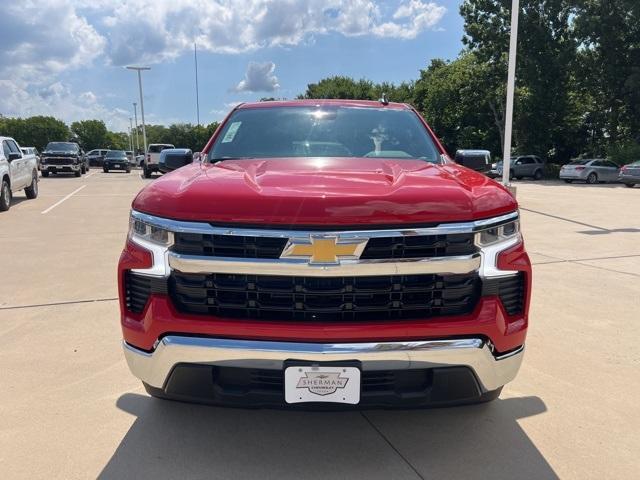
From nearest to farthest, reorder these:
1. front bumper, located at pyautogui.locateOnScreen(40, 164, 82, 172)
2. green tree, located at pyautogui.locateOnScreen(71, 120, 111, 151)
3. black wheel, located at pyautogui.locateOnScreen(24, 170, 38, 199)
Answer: black wheel, located at pyautogui.locateOnScreen(24, 170, 38, 199) → front bumper, located at pyautogui.locateOnScreen(40, 164, 82, 172) → green tree, located at pyautogui.locateOnScreen(71, 120, 111, 151)

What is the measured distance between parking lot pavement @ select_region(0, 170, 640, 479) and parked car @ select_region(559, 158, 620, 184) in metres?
25.8

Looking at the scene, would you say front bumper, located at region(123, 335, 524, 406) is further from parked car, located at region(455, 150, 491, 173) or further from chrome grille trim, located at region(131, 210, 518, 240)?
parked car, located at region(455, 150, 491, 173)

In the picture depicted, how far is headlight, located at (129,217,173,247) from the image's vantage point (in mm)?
2406

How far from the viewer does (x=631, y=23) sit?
30844mm

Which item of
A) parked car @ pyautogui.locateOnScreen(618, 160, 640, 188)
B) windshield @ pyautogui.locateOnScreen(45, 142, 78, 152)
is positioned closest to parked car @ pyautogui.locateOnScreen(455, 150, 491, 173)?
parked car @ pyautogui.locateOnScreen(618, 160, 640, 188)

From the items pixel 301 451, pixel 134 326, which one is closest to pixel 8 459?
pixel 134 326

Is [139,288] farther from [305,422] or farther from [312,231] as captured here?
[305,422]

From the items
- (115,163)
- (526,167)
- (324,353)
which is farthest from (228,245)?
(115,163)

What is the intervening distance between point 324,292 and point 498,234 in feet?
2.76

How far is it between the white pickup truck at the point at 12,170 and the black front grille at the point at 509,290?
1248 cm

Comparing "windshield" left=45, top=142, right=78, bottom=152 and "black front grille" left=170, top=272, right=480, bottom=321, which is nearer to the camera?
"black front grille" left=170, top=272, right=480, bottom=321

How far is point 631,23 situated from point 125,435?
36.1 m

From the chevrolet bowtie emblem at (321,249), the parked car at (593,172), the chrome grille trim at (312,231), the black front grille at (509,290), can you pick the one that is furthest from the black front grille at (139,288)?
the parked car at (593,172)

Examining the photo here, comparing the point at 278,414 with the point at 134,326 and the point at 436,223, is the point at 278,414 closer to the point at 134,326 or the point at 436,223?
the point at 134,326
